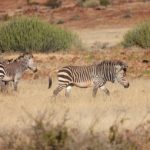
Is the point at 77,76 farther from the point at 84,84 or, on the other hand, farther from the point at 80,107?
the point at 80,107

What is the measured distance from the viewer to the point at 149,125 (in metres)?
13.2

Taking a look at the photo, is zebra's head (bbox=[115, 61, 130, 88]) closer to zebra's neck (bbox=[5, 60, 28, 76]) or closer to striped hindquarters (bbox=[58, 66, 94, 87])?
striped hindquarters (bbox=[58, 66, 94, 87])

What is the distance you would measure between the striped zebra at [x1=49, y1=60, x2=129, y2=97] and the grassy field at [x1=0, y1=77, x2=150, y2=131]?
0.31 meters

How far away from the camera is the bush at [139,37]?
3522 centimetres

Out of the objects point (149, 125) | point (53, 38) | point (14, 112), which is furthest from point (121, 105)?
point (53, 38)

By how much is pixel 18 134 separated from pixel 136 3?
191ft

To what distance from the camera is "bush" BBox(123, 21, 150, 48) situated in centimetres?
3522

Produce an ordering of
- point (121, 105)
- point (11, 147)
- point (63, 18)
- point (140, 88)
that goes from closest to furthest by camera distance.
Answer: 1. point (11, 147)
2. point (121, 105)
3. point (140, 88)
4. point (63, 18)

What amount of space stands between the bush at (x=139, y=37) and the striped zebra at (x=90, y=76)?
13.8 m

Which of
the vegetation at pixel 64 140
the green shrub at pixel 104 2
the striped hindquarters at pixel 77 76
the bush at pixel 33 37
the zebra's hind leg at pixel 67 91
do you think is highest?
the vegetation at pixel 64 140

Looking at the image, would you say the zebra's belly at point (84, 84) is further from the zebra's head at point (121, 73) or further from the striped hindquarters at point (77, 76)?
the zebra's head at point (121, 73)

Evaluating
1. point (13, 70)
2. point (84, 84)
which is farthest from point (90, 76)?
point (13, 70)

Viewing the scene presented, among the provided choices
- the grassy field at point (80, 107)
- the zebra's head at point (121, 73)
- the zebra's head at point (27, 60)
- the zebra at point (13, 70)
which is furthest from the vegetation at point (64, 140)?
the zebra's head at point (27, 60)

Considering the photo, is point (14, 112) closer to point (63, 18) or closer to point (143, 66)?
point (143, 66)
